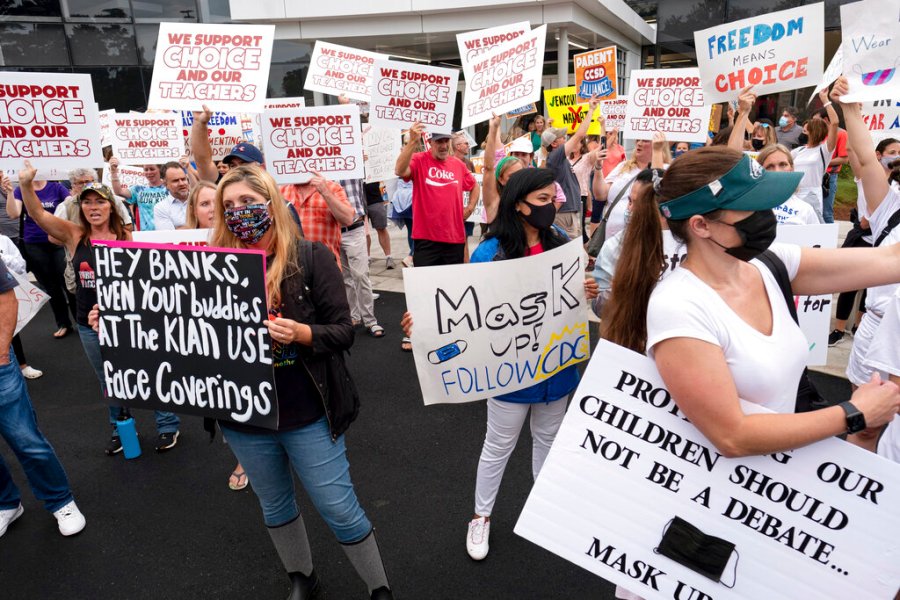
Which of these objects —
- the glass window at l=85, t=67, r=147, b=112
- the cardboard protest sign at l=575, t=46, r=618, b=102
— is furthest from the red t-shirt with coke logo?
the glass window at l=85, t=67, r=147, b=112

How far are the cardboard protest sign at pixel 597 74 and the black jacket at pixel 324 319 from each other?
700 centimetres

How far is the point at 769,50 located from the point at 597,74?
4123 mm

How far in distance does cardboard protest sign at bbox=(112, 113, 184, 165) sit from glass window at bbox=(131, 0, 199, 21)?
1099 cm

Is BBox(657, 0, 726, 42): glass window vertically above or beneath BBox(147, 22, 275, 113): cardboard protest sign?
above

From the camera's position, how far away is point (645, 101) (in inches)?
245

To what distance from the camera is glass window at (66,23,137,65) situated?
51.6 feet

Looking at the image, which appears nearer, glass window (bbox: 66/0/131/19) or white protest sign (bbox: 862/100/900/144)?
white protest sign (bbox: 862/100/900/144)

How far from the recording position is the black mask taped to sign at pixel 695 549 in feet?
5.18

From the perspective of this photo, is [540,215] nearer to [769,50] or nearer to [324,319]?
[324,319]

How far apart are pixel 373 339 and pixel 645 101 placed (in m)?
3.94

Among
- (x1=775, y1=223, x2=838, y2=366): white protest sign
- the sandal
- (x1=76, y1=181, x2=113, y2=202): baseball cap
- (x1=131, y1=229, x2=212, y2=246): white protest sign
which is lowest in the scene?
the sandal

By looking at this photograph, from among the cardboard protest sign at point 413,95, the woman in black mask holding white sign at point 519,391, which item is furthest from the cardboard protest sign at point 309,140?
the woman in black mask holding white sign at point 519,391

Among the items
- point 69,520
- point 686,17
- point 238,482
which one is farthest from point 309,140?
point 686,17

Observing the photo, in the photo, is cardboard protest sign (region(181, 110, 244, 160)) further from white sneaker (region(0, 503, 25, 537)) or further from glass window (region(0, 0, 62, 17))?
glass window (region(0, 0, 62, 17))
